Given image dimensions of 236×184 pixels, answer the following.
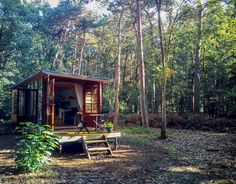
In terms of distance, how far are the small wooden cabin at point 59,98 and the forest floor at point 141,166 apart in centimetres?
230

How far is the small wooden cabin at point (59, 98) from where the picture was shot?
9.71 metres

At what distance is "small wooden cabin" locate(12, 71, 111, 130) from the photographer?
971cm

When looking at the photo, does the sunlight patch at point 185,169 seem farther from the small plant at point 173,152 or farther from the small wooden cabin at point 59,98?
the small wooden cabin at point 59,98

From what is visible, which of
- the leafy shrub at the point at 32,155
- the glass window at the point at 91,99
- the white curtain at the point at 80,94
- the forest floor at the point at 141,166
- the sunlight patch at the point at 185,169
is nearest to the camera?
the forest floor at the point at 141,166

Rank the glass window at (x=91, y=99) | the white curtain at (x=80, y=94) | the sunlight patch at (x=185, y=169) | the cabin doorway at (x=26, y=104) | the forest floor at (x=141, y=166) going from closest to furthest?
the forest floor at (x=141, y=166) → the sunlight patch at (x=185, y=169) → the white curtain at (x=80, y=94) → the glass window at (x=91, y=99) → the cabin doorway at (x=26, y=104)

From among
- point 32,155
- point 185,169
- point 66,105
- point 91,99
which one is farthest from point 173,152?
point 66,105

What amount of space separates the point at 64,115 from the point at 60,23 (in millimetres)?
12672

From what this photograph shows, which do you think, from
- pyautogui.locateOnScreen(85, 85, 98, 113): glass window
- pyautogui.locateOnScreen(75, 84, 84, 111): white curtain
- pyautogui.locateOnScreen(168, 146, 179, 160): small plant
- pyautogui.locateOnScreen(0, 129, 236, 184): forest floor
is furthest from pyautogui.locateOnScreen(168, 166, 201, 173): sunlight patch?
pyautogui.locateOnScreen(75, 84, 84, 111): white curtain

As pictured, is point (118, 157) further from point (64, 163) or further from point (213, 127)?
point (213, 127)

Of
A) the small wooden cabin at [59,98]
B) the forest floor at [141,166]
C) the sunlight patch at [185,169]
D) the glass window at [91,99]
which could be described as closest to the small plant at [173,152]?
the forest floor at [141,166]

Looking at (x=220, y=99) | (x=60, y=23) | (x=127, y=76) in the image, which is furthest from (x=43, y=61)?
(x=220, y=99)

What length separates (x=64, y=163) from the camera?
7207 millimetres

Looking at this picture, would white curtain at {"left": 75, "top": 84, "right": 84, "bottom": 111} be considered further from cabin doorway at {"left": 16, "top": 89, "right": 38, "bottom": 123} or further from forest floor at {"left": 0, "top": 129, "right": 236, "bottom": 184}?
cabin doorway at {"left": 16, "top": 89, "right": 38, "bottom": 123}

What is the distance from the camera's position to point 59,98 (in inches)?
538
